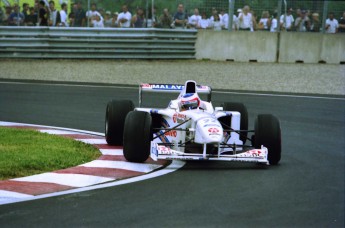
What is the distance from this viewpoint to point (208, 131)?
396 inches

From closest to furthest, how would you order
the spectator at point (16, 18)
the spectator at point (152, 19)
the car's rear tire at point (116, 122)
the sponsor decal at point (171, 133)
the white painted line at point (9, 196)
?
1. the white painted line at point (9, 196)
2. the sponsor decal at point (171, 133)
3. the car's rear tire at point (116, 122)
4. the spectator at point (16, 18)
5. the spectator at point (152, 19)

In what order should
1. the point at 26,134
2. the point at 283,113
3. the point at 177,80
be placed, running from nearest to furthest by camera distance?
the point at 26,134, the point at 283,113, the point at 177,80

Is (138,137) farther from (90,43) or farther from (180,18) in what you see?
(180,18)

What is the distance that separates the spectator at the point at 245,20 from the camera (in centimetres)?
2950

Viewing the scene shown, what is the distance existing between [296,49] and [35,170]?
21.0 m

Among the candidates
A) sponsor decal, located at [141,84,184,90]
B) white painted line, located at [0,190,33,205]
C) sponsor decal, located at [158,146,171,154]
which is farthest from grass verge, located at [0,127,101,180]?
sponsor decal, located at [141,84,184,90]

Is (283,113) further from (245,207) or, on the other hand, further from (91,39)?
(91,39)

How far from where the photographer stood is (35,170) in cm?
988

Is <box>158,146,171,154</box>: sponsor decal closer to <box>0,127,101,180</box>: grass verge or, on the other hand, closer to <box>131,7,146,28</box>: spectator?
<box>0,127,101,180</box>: grass verge

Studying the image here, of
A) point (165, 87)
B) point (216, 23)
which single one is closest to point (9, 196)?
point (165, 87)

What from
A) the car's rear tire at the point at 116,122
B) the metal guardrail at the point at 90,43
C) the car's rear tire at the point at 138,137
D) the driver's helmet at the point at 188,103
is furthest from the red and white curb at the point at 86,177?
the metal guardrail at the point at 90,43

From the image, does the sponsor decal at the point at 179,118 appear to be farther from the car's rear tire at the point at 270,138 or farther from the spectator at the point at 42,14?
the spectator at the point at 42,14

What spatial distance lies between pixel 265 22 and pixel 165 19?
10.8 ft

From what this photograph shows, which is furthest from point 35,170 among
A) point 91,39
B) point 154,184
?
point 91,39
